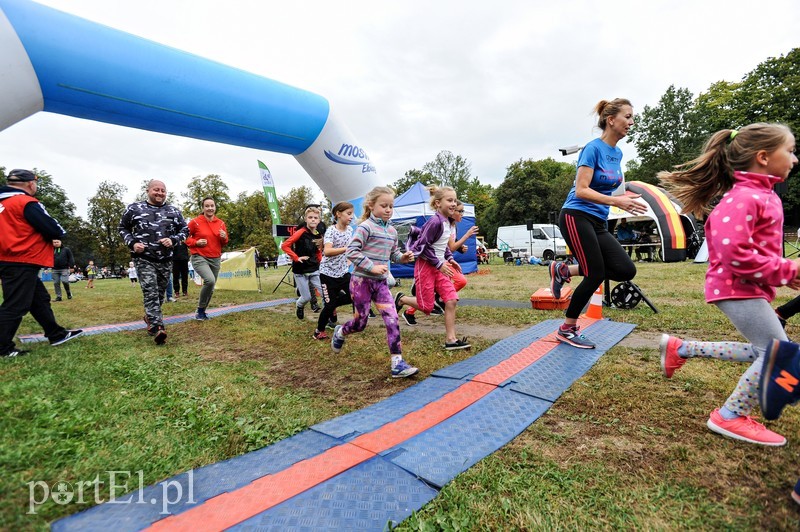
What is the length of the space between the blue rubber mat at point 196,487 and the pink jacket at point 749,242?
2223 mm

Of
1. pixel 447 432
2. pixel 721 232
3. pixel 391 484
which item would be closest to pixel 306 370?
pixel 447 432

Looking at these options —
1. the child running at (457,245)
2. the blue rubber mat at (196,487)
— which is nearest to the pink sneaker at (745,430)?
the blue rubber mat at (196,487)

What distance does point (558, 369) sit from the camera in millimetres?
3119

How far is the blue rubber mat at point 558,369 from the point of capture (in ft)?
8.97

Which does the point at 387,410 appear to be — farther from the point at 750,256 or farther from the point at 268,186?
the point at 268,186

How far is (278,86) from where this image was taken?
23.2ft

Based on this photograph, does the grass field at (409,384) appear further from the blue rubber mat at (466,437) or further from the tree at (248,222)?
the tree at (248,222)

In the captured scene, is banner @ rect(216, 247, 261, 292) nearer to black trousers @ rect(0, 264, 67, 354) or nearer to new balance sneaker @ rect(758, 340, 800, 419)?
black trousers @ rect(0, 264, 67, 354)

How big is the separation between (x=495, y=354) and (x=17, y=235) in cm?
510

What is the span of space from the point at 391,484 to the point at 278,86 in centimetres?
719

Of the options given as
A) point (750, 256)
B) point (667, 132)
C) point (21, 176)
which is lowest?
point (750, 256)

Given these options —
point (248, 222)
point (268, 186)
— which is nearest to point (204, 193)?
point (248, 222)

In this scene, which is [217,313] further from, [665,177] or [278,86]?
[665,177]

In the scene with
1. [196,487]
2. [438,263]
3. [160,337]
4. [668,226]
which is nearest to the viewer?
[196,487]
